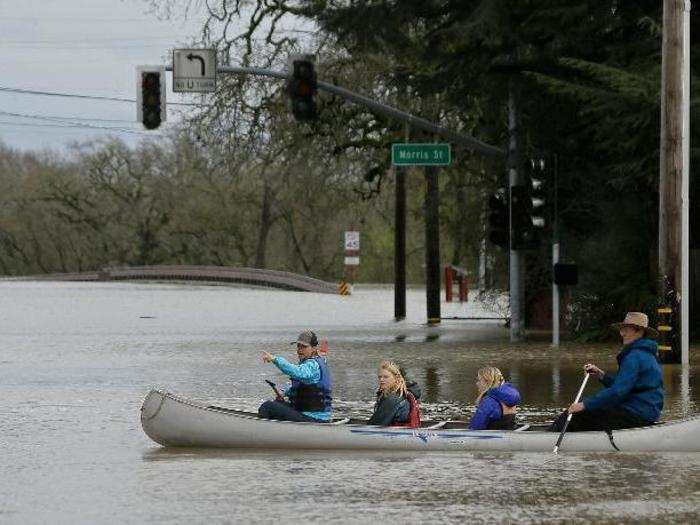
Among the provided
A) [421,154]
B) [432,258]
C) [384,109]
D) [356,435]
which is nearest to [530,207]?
[421,154]

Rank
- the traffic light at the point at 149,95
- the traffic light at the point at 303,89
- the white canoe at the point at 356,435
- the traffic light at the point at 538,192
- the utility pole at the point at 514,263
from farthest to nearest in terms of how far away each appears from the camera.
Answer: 1. the utility pole at the point at 514,263
2. the traffic light at the point at 538,192
3. the traffic light at the point at 149,95
4. the traffic light at the point at 303,89
5. the white canoe at the point at 356,435

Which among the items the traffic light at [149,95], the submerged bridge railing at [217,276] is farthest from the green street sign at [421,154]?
the submerged bridge railing at [217,276]

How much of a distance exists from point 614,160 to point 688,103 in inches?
270

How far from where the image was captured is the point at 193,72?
33.0 metres

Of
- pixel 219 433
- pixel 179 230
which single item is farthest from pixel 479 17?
pixel 179 230

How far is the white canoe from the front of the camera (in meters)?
15.4

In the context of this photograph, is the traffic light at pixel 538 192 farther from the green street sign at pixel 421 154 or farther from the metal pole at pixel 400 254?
the metal pole at pixel 400 254

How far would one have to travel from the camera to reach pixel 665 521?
38.8 feet

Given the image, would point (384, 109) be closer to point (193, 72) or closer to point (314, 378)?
point (193, 72)

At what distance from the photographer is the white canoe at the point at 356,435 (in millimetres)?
15398

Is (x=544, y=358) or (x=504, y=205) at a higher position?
(x=504, y=205)

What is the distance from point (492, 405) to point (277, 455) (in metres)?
1.92

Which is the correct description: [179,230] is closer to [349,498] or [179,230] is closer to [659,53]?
[659,53]

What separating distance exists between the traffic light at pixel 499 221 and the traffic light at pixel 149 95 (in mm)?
7610
